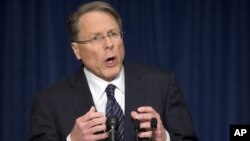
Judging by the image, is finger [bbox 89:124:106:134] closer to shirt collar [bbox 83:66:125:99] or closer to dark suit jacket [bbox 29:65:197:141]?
dark suit jacket [bbox 29:65:197:141]

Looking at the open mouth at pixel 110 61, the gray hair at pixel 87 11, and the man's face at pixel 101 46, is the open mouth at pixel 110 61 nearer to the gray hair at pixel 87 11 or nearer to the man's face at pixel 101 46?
the man's face at pixel 101 46

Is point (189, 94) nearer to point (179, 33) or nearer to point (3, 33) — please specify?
point (179, 33)

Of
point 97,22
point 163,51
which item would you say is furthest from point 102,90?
point 163,51

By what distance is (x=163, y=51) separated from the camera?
10.7 feet

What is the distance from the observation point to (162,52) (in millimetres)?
3250

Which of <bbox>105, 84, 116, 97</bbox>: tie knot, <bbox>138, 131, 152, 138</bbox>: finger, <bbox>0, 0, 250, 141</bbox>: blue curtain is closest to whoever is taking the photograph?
<bbox>138, 131, 152, 138</bbox>: finger

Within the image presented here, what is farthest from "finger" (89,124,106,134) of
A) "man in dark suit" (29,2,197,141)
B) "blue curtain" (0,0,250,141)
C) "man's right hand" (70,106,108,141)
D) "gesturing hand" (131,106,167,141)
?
"blue curtain" (0,0,250,141)

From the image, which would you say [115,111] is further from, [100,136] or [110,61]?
[100,136]

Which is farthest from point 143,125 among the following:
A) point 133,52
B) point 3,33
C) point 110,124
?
point 3,33

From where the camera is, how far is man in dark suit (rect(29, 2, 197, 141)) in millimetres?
2219

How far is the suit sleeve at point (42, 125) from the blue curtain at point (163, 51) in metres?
0.96

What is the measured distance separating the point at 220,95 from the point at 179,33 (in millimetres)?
521

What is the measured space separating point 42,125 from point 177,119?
0.63m

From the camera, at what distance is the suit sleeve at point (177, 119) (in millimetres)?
2232
